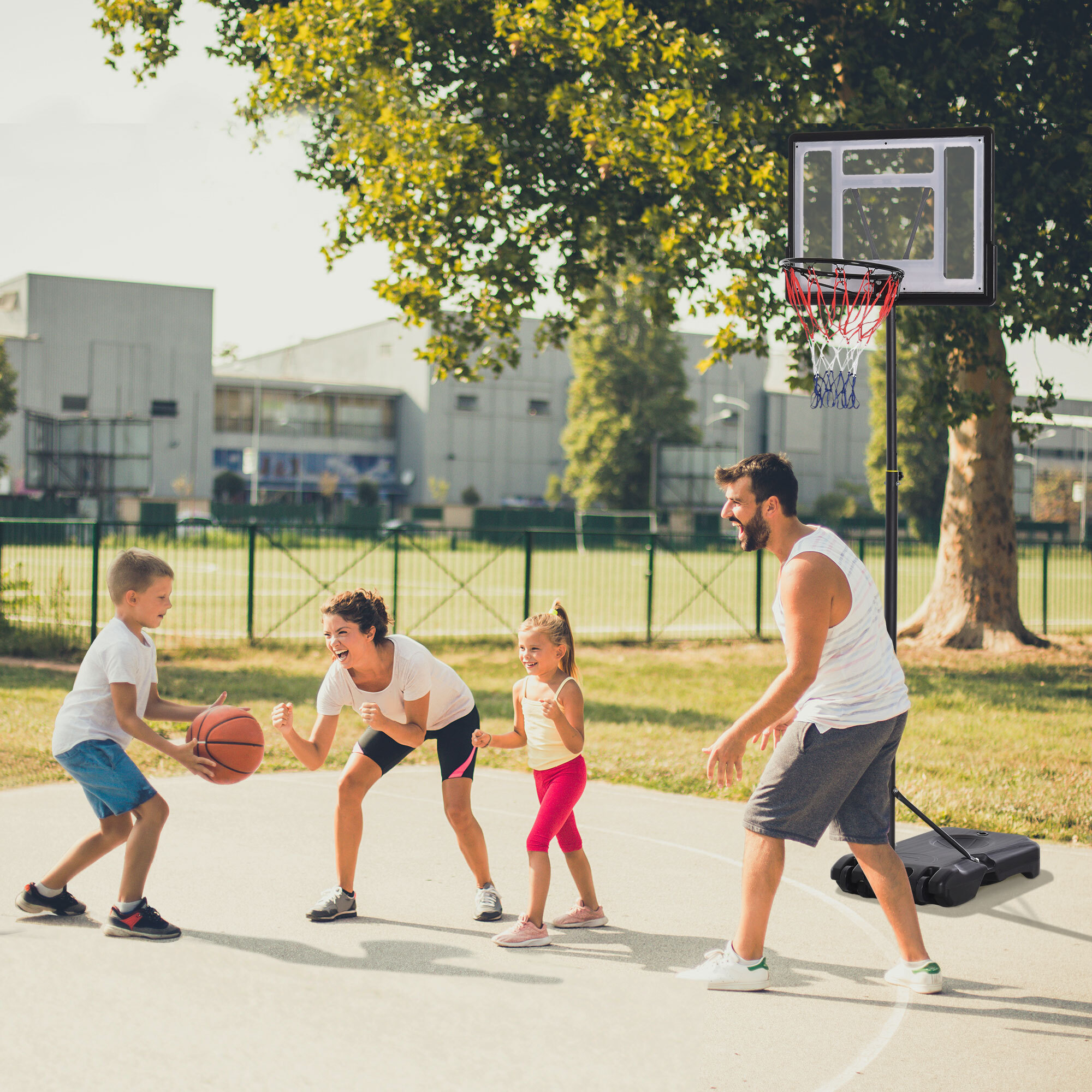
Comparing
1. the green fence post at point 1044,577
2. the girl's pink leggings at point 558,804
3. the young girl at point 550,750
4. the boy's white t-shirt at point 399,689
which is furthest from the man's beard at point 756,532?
the green fence post at point 1044,577

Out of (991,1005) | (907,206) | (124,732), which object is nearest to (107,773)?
(124,732)

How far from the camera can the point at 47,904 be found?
5.23m

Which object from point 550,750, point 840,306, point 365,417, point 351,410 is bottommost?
point 550,750

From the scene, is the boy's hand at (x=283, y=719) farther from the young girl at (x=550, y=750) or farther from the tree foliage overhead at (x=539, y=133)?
the tree foliage overhead at (x=539, y=133)

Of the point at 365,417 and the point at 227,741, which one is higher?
the point at 365,417

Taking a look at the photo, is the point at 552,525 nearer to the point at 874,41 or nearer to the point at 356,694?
the point at 874,41

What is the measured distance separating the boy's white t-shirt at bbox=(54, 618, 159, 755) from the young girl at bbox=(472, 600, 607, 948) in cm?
137

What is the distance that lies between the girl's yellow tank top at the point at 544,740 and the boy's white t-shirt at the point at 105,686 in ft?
5.01

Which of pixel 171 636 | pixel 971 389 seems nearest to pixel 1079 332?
pixel 971 389

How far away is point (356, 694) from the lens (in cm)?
527

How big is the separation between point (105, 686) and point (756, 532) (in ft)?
8.72

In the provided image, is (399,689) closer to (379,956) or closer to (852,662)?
(379,956)

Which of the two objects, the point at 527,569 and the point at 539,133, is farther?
the point at 527,569

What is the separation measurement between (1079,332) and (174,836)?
1328cm
